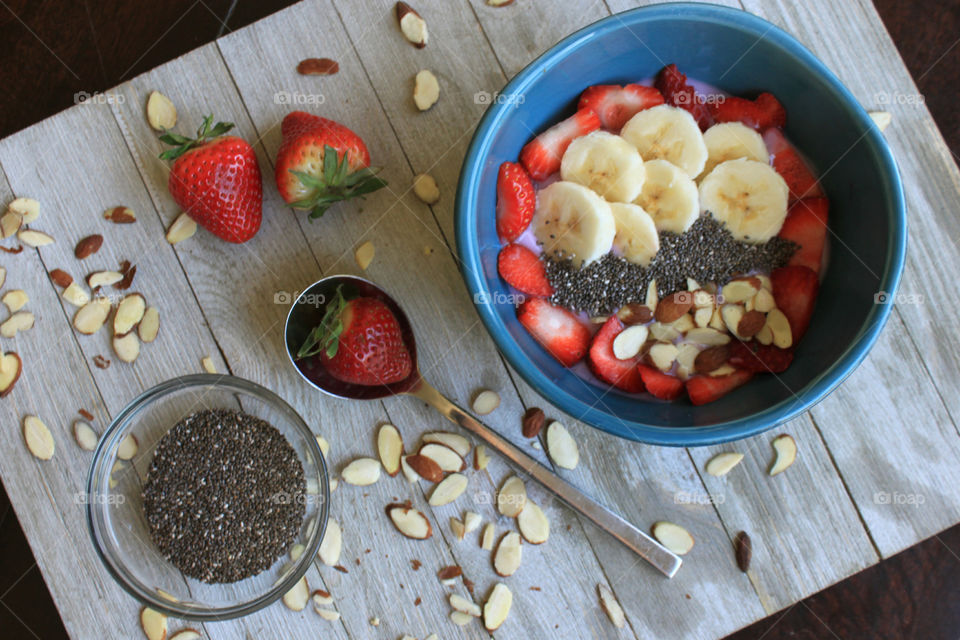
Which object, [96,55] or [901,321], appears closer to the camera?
[901,321]

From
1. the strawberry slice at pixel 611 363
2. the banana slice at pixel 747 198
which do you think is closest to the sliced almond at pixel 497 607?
the strawberry slice at pixel 611 363

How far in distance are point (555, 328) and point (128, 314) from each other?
568mm

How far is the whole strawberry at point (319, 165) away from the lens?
87 centimetres

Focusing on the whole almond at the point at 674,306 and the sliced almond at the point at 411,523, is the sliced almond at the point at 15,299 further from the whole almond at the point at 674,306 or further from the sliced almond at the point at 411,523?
the whole almond at the point at 674,306

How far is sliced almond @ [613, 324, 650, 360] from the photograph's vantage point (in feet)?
2.79

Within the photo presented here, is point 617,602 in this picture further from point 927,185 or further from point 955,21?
point 955,21

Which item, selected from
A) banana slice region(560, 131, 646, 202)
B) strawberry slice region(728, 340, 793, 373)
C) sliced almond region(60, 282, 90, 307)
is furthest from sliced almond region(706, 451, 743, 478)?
sliced almond region(60, 282, 90, 307)

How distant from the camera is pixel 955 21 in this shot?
3.67 feet

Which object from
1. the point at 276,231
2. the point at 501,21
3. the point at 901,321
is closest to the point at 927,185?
the point at 901,321

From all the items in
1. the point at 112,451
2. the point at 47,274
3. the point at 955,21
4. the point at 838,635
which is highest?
the point at 955,21

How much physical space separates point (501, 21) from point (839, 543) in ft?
2.68

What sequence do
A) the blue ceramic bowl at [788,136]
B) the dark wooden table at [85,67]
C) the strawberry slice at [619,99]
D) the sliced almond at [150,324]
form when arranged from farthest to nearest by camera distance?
the dark wooden table at [85,67]
the sliced almond at [150,324]
the strawberry slice at [619,99]
the blue ceramic bowl at [788,136]

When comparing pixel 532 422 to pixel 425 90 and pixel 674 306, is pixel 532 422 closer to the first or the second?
pixel 674 306

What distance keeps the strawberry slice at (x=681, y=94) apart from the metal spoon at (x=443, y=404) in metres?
0.42
